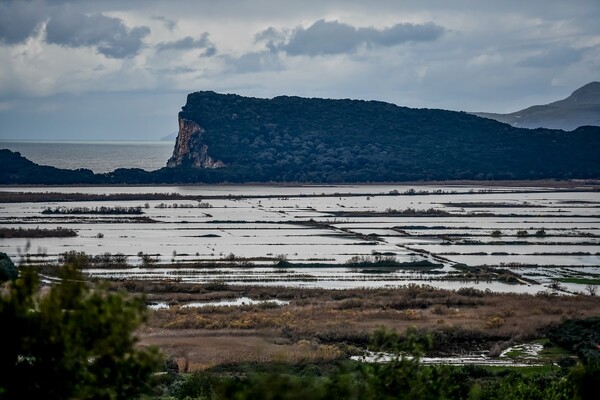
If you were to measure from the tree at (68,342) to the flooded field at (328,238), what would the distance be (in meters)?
31.3

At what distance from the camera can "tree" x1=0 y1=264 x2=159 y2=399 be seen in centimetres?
1111

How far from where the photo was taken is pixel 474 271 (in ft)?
157

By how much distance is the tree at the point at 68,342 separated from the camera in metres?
11.1

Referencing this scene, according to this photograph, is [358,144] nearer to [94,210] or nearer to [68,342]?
[94,210]

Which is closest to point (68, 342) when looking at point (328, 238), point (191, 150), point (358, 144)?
point (328, 238)

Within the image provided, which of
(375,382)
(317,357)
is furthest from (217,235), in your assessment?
(375,382)

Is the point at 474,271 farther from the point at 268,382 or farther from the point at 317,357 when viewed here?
the point at 268,382

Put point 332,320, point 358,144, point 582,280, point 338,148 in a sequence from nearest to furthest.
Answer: point 332,320 → point 582,280 → point 338,148 → point 358,144

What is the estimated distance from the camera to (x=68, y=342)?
36.2 feet

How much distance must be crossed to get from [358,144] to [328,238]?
332 feet

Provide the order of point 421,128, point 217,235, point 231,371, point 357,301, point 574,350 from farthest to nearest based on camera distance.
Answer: point 421,128, point 217,235, point 357,301, point 574,350, point 231,371

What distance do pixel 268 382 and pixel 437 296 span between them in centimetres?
3030

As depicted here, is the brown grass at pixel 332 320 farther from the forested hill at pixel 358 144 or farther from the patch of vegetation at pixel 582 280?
the forested hill at pixel 358 144

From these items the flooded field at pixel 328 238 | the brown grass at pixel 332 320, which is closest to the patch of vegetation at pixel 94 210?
the flooded field at pixel 328 238
